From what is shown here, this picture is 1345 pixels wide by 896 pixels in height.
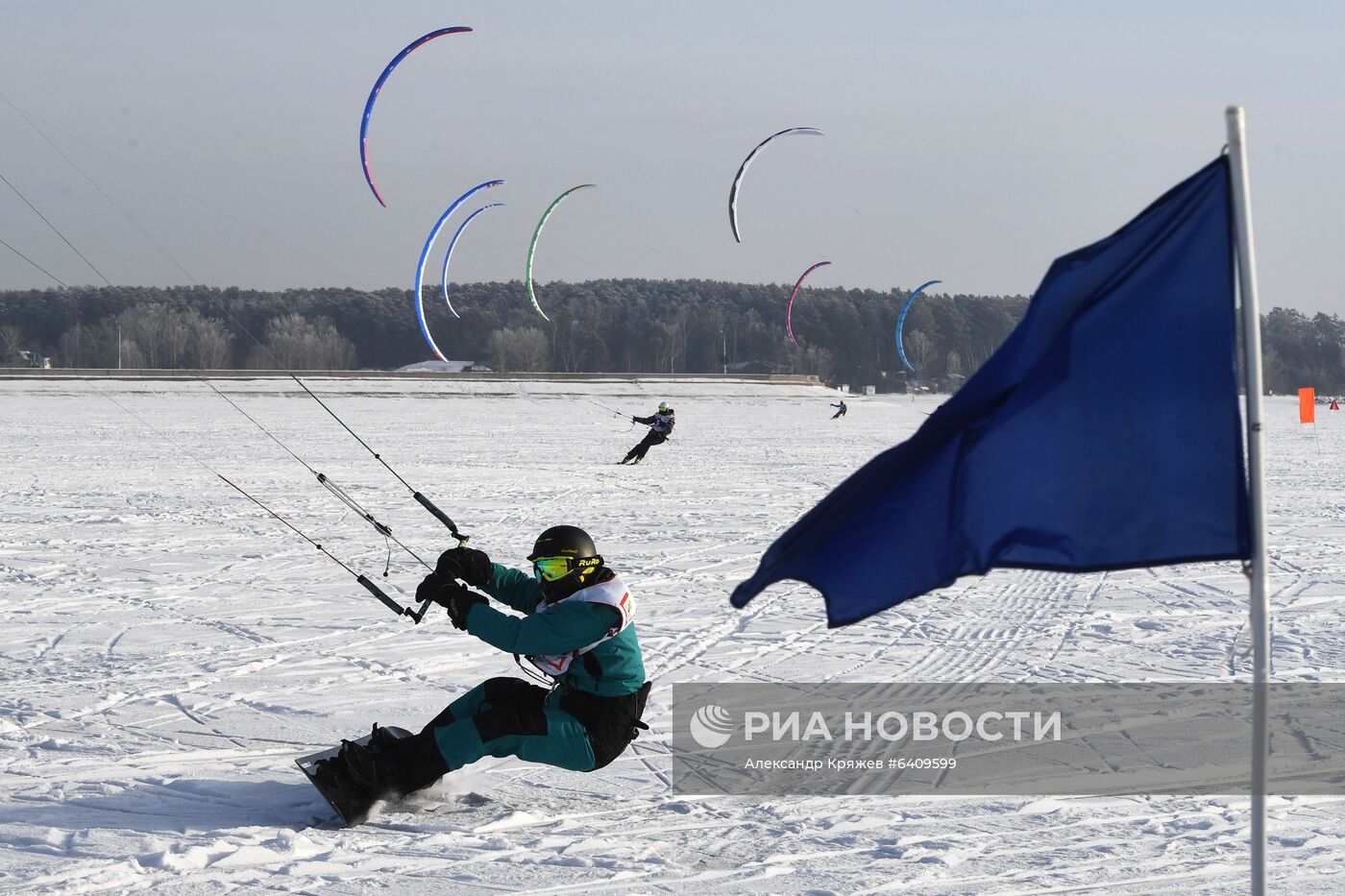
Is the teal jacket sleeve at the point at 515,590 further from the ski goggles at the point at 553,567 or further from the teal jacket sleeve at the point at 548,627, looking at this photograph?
the teal jacket sleeve at the point at 548,627

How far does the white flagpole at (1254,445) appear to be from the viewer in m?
3.12

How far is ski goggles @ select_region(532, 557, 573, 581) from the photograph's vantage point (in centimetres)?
493

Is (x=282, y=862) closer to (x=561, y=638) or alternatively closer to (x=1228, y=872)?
(x=561, y=638)

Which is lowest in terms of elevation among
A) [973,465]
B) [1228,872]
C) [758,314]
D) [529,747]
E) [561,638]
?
[1228,872]

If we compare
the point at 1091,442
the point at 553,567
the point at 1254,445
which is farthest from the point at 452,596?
the point at 1254,445

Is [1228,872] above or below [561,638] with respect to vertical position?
below

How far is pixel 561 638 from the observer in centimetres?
475

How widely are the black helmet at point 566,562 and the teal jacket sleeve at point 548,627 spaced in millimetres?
165

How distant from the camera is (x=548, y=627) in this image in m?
4.74

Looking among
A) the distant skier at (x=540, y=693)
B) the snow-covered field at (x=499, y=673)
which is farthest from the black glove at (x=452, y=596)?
the snow-covered field at (x=499, y=673)

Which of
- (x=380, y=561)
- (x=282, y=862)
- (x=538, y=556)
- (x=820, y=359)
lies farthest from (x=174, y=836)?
(x=820, y=359)

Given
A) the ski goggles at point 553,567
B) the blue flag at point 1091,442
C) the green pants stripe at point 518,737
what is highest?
the blue flag at point 1091,442

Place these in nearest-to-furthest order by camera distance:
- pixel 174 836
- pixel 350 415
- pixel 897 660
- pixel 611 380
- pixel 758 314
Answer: pixel 174 836, pixel 897 660, pixel 350 415, pixel 611 380, pixel 758 314

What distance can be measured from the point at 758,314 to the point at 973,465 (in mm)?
116166
